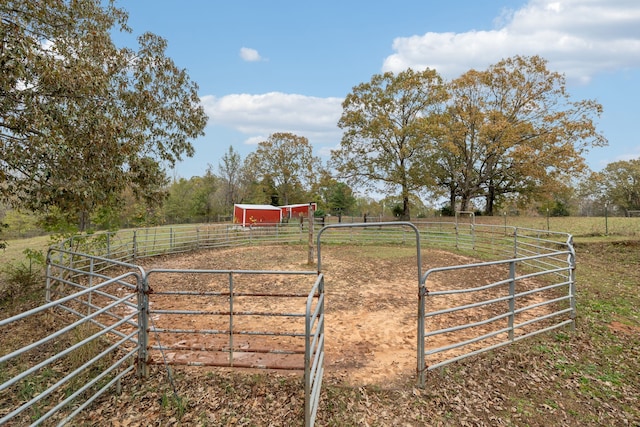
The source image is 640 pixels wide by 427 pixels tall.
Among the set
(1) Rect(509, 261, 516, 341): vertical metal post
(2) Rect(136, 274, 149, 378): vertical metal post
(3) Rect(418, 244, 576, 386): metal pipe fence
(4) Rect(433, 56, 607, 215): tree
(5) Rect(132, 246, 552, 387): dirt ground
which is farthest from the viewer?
(4) Rect(433, 56, 607, 215): tree

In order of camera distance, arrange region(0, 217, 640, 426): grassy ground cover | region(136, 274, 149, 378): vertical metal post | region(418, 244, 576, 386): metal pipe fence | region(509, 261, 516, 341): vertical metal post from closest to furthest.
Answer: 1. region(0, 217, 640, 426): grassy ground cover
2. region(136, 274, 149, 378): vertical metal post
3. region(418, 244, 576, 386): metal pipe fence
4. region(509, 261, 516, 341): vertical metal post

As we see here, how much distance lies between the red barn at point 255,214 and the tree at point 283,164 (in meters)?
11.2

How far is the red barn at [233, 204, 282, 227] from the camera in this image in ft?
78.0

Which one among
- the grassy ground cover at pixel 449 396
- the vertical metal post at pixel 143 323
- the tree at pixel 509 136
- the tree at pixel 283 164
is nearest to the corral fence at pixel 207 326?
the vertical metal post at pixel 143 323

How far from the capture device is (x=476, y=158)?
2311cm

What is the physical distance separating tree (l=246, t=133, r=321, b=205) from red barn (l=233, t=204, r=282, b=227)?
1123 cm

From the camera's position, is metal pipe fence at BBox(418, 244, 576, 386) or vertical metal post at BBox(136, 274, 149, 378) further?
metal pipe fence at BBox(418, 244, 576, 386)

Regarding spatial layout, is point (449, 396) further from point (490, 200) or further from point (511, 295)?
point (490, 200)

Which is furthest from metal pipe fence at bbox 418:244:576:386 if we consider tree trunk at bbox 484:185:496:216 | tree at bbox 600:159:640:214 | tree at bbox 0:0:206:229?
tree at bbox 600:159:640:214

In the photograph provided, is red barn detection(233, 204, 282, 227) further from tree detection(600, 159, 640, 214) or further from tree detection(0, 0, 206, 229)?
tree detection(600, 159, 640, 214)

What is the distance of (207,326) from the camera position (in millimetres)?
5504

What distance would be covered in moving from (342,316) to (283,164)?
31.3m

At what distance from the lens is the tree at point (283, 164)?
119 ft

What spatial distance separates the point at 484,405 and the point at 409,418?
901 mm
